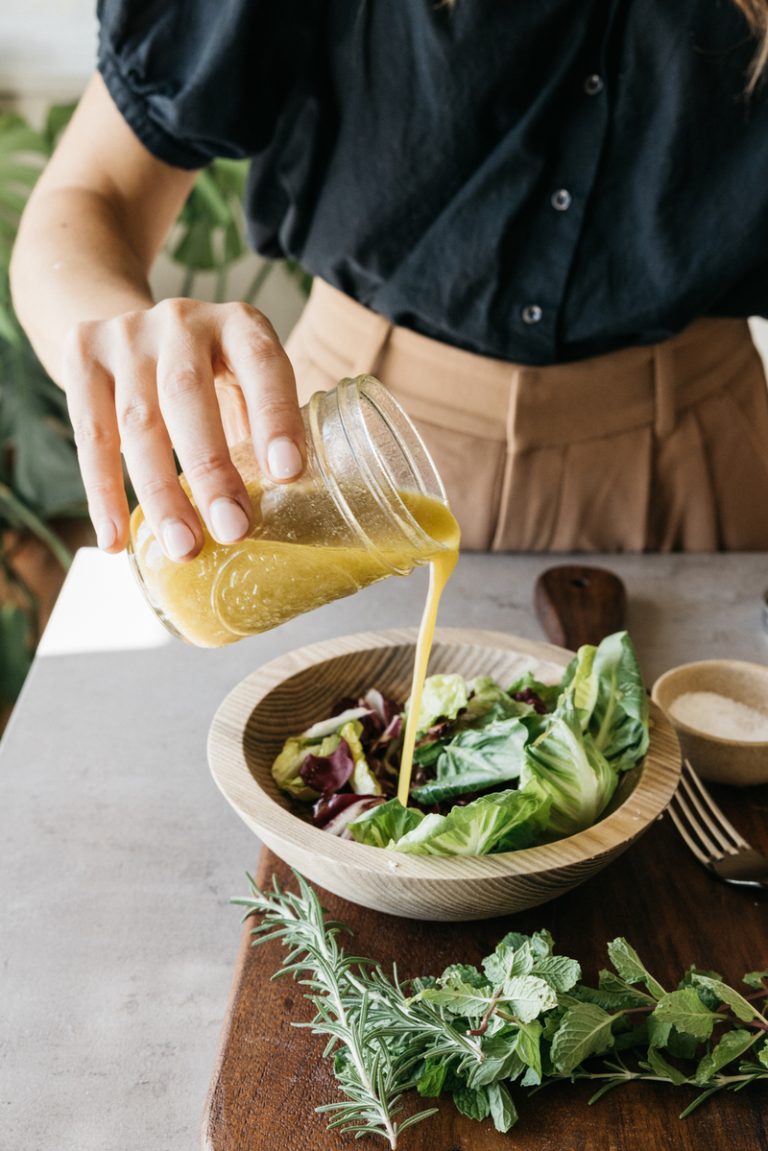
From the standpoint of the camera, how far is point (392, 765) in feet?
3.30

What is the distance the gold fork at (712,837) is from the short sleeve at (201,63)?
88 cm

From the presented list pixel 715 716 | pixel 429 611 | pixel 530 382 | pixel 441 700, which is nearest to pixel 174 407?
pixel 429 611

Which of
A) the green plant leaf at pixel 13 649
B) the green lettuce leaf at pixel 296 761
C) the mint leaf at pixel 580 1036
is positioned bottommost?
the green plant leaf at pixel 13 649

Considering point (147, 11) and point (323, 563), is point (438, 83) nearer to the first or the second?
point (147, 11)

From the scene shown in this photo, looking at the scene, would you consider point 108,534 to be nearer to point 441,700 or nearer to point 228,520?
point 228,520

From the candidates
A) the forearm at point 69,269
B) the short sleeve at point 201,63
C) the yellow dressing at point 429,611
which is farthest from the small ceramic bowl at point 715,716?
the short sleeve at point 201,63

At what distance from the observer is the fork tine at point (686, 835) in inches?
37.6

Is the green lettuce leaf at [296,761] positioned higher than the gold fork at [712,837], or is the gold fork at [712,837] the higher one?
the green lettuce leaf at [296,761]

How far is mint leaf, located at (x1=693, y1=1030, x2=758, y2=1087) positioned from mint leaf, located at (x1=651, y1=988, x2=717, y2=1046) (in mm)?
11

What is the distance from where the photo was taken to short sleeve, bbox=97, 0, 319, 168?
4.11 feet

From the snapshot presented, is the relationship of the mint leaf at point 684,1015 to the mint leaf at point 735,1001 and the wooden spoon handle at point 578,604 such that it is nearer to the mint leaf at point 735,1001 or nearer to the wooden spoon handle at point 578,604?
the mint leaf at point 735,1001

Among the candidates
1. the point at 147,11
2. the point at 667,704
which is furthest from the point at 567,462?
the point at 147,11

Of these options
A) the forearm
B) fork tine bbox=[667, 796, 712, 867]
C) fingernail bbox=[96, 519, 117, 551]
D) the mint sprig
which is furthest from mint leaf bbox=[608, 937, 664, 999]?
the forearm

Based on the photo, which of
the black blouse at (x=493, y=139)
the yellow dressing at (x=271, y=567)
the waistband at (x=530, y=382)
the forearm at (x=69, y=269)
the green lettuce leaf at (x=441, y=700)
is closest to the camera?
the yellow dressing at (x=271, y=567)
